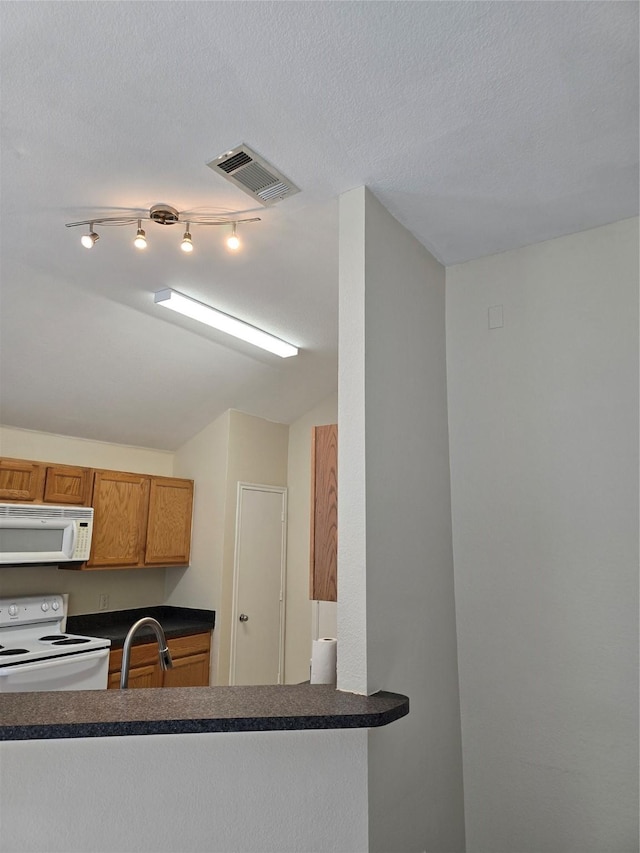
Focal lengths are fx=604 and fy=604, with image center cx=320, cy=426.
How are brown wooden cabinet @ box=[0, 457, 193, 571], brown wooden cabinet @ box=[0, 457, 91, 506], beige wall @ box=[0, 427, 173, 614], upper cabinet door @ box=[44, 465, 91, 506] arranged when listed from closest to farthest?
brown wooden cabinet @ box=[0, 457, 91, 506]
brown wooden cabinet @ box=[0, 457, 193, 571]
upper cabinet door @ box=[44, 465, 91, 506]
beige wall @ box=[0, 427, 173, 614]

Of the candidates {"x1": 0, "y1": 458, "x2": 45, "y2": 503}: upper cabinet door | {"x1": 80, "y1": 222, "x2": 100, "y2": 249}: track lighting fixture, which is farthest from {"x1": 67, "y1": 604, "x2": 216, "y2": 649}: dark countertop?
{"x1": 80, "y1": 222, "x2": 100, "y2": 249}: track lighting fixture

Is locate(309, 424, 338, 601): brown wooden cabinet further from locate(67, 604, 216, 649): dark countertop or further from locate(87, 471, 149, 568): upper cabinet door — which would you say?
locate(87, 471, 149, 568): upper cabinet door

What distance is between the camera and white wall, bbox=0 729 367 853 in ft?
5.30

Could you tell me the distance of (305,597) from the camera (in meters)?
5.38

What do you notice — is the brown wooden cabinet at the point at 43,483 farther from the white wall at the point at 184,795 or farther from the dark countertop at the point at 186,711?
the white wall at the point at 184,795

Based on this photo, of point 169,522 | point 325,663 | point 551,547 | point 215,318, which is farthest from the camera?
point 169,522

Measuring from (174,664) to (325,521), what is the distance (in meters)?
2.51

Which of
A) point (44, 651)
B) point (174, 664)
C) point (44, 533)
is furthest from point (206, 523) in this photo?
point (44, 651)

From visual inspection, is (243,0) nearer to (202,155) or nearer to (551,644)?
(202,155)

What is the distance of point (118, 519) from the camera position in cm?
452

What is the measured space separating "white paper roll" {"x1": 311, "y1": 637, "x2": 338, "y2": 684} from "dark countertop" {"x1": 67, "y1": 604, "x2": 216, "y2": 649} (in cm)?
238

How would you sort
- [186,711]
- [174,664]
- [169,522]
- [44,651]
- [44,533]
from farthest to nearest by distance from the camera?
[169,522]
[174,664]
[44,533]
[44,651]
[186,711]

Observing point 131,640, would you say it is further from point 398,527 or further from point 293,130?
point 293,130

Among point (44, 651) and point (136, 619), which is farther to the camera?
point (136, 619)
